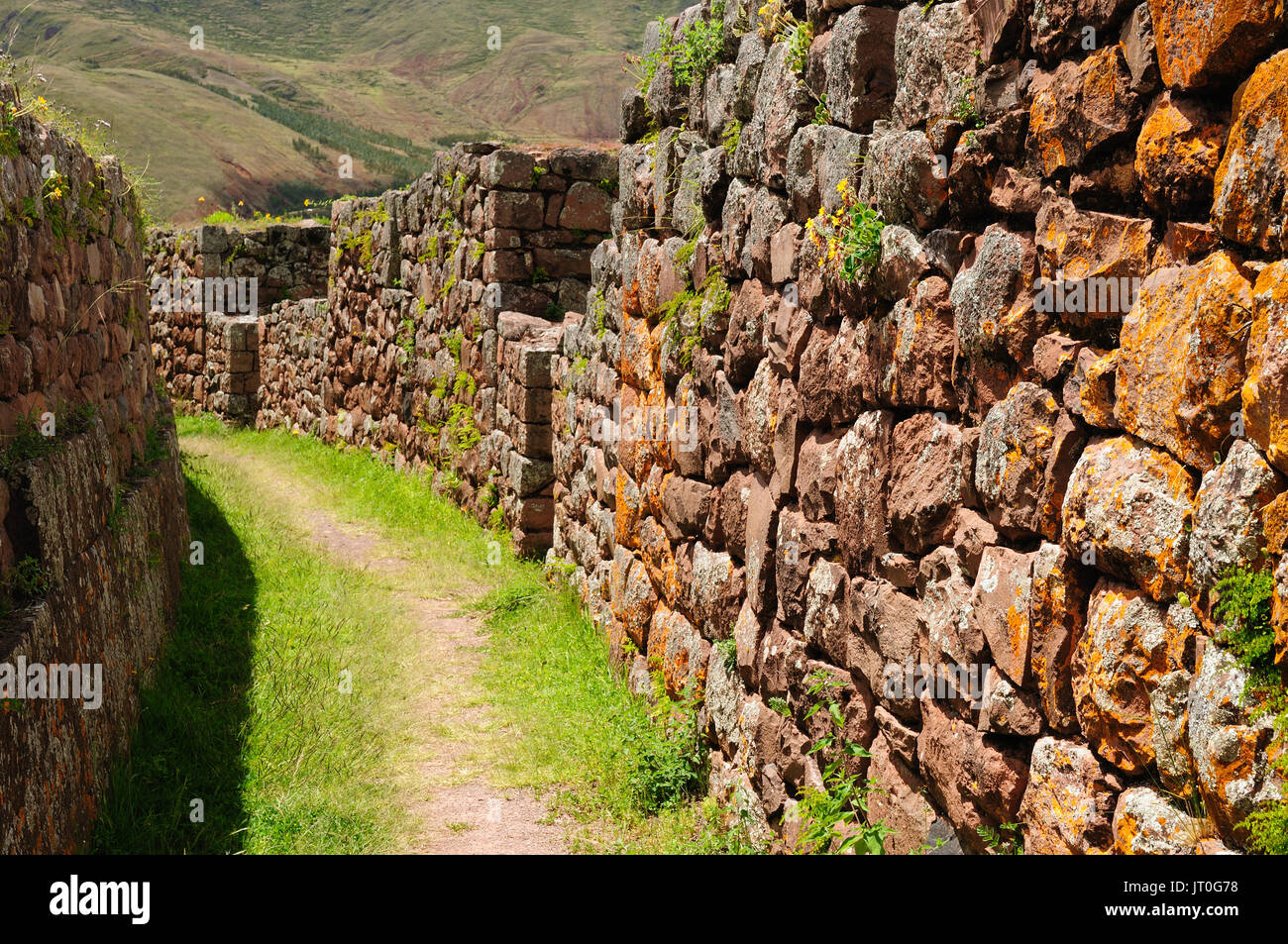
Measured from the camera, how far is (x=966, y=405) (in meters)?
2.67

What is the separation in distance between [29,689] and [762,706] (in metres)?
2.36

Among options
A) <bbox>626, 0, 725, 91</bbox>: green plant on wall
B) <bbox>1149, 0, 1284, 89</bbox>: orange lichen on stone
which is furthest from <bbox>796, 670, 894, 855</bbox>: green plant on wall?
<bbox>626, 0, 725, 91</bbox>: green plant on wall

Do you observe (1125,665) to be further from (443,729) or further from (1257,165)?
(443,729)

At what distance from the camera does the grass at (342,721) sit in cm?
409

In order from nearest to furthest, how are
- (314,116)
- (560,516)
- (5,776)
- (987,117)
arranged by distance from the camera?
(987,117), (5,776), (560,516), (314,116)

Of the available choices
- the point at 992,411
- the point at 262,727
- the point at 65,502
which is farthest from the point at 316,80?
the point at 992,411

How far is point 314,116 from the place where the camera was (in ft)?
228

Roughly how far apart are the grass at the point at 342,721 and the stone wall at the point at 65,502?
10.0 inches

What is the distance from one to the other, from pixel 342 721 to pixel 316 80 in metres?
86.0

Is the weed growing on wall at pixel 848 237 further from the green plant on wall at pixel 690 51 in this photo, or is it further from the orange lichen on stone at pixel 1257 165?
the green plant on wall at pixel 690 51

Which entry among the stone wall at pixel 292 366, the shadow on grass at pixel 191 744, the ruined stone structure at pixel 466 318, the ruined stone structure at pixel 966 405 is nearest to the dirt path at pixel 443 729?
the shadow on grass at pixel 191 744

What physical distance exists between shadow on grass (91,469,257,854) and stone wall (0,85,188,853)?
106 mm

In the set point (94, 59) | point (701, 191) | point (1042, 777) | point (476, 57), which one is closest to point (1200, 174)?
point (1042, 777)

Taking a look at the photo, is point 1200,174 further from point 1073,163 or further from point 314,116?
point 314,116
